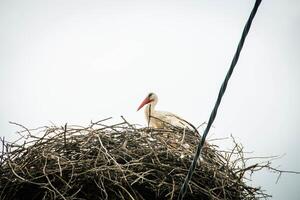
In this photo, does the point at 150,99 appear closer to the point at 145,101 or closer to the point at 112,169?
the point at 145,101

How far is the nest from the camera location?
2.09 m

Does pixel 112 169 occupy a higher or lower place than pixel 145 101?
lower

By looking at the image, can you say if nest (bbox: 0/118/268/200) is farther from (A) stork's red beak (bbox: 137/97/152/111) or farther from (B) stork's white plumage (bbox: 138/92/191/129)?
(A) stork's red beak (bbox: 137/97/152/111)

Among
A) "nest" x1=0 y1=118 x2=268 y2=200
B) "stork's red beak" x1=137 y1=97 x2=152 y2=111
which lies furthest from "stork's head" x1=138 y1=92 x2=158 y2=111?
"nest" x1=0 y1=118 x2=268 y2=200

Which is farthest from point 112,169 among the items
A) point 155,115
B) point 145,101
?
point 145,101

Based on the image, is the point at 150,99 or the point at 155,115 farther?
the point at 150,99

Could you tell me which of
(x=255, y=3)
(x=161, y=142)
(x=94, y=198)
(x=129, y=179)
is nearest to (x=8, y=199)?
(x=94, y=198)

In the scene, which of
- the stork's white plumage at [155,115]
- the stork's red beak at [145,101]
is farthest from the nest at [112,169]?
the stork's red beak at [145,101]

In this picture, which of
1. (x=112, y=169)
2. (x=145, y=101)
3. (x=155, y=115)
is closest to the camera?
(x=112, y=169)

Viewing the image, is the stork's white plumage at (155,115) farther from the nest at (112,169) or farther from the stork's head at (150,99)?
the nest at (112,169)

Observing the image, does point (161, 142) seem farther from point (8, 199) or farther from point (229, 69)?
point (229, 69)

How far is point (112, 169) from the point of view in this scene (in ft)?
6.75

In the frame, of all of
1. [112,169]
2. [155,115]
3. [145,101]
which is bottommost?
[112,169]

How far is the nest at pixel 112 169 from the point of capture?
2.09 meters
